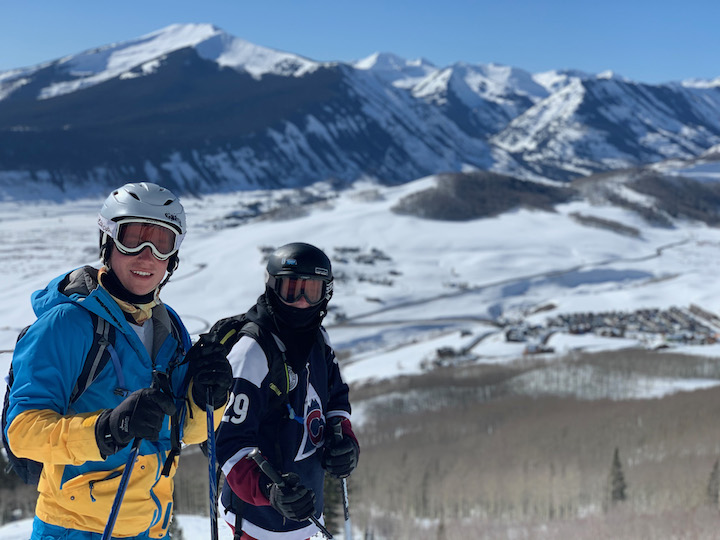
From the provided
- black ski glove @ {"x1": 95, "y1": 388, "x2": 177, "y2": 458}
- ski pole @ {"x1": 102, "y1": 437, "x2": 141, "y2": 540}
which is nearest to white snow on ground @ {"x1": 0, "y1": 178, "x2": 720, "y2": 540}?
ski pole @ {"x1": 102, "y1": 437, "x2": 141, "y2": 540}

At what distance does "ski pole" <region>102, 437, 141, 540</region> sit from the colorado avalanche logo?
1332mm

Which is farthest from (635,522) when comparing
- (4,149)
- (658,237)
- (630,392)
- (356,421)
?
(4,149)

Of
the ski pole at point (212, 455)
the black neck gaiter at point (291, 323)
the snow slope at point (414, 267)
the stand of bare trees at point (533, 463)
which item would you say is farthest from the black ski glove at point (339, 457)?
the snow slope at point (414, 267)

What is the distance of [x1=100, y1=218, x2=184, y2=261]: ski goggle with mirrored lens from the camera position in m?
3.53

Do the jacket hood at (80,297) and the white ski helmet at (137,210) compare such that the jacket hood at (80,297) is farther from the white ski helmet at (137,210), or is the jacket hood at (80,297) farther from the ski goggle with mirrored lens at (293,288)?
the ski goggle with mirrored lens at (293,288)

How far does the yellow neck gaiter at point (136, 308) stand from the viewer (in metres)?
3.49

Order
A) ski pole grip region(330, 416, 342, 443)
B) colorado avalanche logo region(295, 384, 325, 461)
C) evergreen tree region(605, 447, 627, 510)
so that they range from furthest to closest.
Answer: evergreen tree region(605, 447, 627, 510)
ski pole grip region(330, 416, 342, 443)
colorado avalanche logo region(295, 384, 325, 461)

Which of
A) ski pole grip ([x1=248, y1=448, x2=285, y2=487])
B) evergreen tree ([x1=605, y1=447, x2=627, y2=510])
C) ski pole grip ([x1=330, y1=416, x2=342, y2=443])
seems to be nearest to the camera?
ski pole grip ([x1=248, y1=448, x2=285, y2=487])

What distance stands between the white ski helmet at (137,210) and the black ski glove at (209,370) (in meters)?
0.70

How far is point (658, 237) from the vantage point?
5541 inches

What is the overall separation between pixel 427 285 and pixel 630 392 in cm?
4920

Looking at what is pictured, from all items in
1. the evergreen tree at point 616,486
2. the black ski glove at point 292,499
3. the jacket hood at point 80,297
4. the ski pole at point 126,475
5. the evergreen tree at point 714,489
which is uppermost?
the jacket hood at point 80,297

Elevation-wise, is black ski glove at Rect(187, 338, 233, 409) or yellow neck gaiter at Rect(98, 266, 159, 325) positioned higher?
yellow neck gaiter at Rect(98, 266, 159, 325)

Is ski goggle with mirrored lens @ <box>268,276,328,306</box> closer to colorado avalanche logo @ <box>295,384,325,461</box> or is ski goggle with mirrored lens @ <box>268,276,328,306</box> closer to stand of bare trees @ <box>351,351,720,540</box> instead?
colorado avalanche logo @ <box>295,384,325,461</box>
